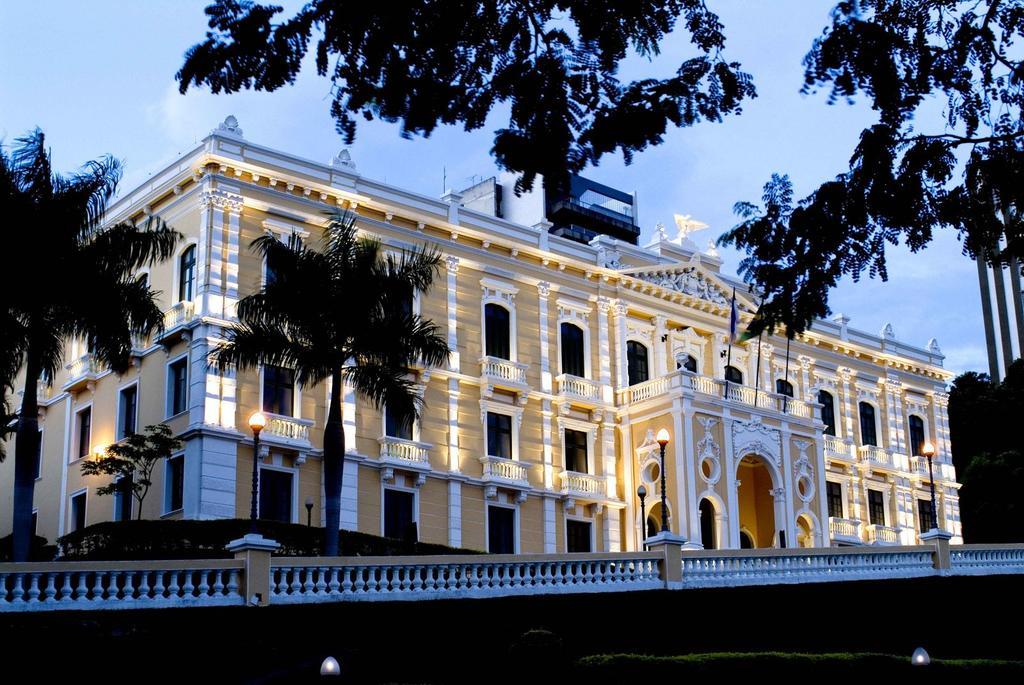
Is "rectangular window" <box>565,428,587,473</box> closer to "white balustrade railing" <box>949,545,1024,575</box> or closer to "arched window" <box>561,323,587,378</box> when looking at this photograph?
"arched window" <box>561,323,587,378</box>

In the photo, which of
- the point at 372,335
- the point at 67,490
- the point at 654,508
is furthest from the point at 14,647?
the point at 654,508

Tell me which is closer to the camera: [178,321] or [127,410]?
[178,321]

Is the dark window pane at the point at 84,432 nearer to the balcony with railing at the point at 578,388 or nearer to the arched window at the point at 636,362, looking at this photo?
the balcony with railing at the point at 578,388

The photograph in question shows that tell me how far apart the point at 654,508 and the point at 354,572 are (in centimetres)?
2167

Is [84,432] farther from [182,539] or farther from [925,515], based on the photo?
[925,515]

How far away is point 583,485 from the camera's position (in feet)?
143

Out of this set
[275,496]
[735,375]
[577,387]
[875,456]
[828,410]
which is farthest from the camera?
[875,456]

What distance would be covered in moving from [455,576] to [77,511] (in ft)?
59.1

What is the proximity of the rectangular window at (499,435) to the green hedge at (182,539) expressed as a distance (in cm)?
827

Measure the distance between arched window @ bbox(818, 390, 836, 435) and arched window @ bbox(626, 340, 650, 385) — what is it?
875 centimetres

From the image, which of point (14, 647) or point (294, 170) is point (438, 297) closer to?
point (294, 170)

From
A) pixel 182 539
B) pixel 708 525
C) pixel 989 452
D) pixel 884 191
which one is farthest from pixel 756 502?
pixel 884 191

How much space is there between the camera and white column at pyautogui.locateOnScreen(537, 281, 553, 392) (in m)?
43.7

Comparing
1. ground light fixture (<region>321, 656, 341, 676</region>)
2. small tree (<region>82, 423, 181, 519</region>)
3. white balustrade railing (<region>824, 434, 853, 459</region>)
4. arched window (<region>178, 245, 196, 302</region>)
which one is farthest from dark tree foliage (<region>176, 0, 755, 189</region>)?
white balustrade railing (<region>824, 434, 853, 459</region>)
